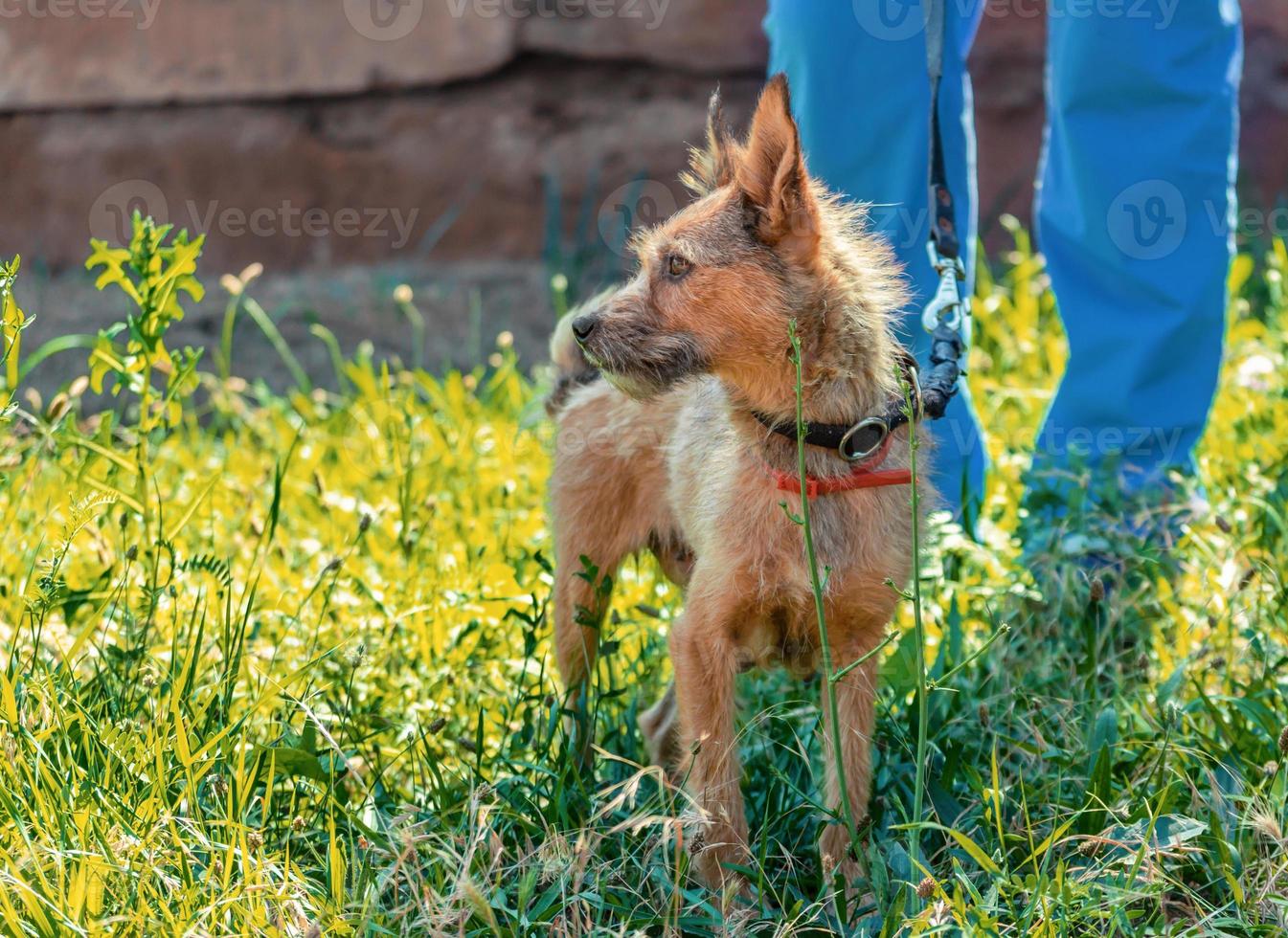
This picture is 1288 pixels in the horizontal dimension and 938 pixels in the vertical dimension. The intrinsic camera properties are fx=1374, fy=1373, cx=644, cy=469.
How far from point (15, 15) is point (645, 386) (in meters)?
3.91

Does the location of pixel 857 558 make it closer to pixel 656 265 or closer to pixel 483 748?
pixel 656 265

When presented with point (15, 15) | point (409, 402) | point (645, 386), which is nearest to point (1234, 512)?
point (645, 386)

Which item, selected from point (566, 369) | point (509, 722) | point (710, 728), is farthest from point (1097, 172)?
point (509, 722)

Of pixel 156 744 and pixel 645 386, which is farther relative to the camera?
pixel 645 386

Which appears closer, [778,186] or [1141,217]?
[778,186]

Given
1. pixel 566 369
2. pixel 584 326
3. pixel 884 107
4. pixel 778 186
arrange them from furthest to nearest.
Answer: pixel 884 107 < pixel 566 369 < pixel 584 326 < pixel 778 186

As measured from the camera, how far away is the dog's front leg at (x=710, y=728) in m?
2.32

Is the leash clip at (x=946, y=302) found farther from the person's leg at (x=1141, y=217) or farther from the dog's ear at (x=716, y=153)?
the person's leg at (x=1141, y=217)

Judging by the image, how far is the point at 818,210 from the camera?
2.36m

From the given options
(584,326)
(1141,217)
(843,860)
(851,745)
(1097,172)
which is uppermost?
(1097,172)

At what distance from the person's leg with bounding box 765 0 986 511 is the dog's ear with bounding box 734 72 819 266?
A: 0.83 meters

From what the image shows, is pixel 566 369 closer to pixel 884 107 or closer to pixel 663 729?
pixel 663 729

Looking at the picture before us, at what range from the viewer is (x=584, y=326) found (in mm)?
2389

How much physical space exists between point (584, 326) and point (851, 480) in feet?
1.74
